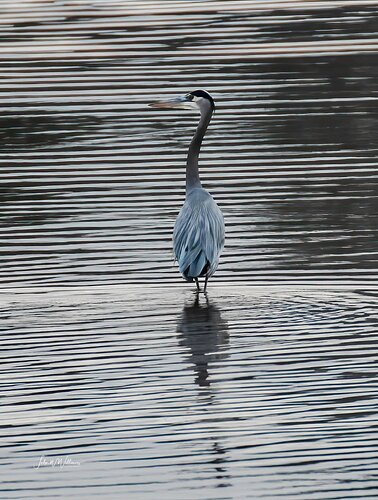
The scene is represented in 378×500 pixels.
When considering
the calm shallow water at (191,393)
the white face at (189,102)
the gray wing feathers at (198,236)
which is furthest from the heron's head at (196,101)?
the calm shallow water at (191,393)

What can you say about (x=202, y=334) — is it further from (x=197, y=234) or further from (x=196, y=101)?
(x=196, y=101)

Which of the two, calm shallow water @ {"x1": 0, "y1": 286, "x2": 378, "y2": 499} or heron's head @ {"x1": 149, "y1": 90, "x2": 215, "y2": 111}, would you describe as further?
heron's head @ {"x1": 149, "y1": 90, "x2": 215, "y2": 111}

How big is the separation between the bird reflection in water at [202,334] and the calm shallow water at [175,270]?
0.08 feet

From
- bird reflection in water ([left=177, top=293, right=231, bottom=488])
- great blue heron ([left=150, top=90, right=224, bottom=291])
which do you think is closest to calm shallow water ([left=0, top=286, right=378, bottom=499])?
bird reflection in water ([left=177, top=293, right=231, bottom=488])

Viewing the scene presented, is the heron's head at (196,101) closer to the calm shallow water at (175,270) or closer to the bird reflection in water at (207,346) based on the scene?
the calm shallow water at (175,270)

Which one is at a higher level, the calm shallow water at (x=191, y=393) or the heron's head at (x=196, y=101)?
the heron's head at (x=196, y=101)

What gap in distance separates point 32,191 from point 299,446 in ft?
24.4

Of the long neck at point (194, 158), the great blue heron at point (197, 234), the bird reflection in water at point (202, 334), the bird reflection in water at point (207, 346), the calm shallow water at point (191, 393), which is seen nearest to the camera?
the calm shallow water at point (191, 393)

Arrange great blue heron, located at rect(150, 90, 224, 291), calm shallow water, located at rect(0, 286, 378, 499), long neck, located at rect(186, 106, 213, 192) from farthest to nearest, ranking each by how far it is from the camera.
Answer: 1. long neck, located at rect(186, 106, 213, 192)
2. great blue heron, located at rect(150, 90, 224, 291)
3. calm shallow water, located at rect(0, 286, 378, 499)

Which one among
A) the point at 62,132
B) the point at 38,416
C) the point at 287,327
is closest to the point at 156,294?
the point at 287,327

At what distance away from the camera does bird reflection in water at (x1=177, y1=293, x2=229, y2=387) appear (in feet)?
29.4

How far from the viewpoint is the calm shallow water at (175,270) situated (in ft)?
23.7

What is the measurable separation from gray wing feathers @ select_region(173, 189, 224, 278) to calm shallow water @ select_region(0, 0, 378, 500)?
0.23m

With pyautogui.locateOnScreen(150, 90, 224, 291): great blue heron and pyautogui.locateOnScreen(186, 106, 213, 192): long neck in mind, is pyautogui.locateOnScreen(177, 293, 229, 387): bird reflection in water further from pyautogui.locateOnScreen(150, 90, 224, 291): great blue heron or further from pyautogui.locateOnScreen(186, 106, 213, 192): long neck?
pyautogui.locateOnScreen(186, 106, 213, 192): long neck
